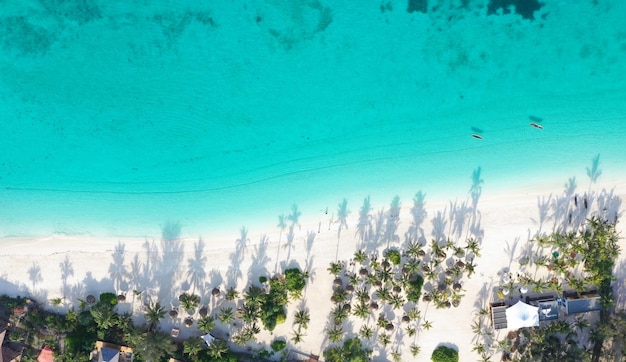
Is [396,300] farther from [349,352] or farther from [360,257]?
[349,352]

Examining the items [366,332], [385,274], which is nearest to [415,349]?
[366,332]

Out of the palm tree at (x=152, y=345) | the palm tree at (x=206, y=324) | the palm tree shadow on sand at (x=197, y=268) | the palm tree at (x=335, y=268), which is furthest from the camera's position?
the palm tree shadow on sand at (x=197, y=268)

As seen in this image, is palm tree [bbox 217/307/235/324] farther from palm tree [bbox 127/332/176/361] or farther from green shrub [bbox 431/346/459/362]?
green shrub [bbox 431/346/459/362]

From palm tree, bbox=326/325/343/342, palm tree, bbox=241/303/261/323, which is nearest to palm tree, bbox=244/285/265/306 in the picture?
palm tree, bbox=241/303/261/323

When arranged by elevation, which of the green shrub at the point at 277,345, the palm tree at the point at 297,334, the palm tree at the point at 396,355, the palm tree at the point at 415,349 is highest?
the palm tree at the point at 297,334

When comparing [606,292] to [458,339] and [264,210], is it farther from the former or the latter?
[264,210]

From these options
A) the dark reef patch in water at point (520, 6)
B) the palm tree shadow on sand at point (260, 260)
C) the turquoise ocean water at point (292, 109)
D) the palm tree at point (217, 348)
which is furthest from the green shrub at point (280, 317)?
the dark reef patch in water at point (520, 6)

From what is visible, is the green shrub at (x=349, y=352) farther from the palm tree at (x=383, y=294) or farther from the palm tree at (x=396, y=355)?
the palm tree at (x=383, y=294)
